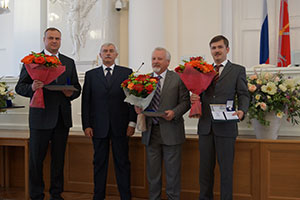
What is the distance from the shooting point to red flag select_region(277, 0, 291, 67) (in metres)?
4.66

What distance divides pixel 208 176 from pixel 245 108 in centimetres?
66

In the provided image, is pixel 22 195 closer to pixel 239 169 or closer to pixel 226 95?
pixel 239 169

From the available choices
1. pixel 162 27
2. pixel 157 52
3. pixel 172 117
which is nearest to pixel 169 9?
pixel 162 27

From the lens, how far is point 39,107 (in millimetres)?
2762

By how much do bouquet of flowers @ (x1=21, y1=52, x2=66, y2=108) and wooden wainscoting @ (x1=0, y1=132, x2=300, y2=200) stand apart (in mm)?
844

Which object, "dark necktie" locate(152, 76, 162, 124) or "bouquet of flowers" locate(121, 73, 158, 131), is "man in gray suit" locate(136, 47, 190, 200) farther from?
"bouquet of flowers" locate(121, 73, 158, 131)

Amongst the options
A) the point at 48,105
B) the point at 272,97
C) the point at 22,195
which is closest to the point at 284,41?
the point at 272,97

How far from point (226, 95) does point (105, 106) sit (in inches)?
42.7

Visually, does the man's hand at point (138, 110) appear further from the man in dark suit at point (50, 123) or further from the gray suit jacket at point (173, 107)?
the man in dark suit at point (50, 123)

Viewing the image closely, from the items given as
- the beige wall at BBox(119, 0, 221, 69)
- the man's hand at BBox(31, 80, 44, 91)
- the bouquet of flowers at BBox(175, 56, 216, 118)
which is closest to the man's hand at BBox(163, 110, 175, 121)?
the bouquet of flowers at BBox(175, 56, 216, 118)

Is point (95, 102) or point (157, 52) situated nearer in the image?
point (157, 52)

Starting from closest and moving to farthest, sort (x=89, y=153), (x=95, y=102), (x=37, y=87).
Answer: (x=37, y=87) → (x=95, y=102) → (x=89, y=153)

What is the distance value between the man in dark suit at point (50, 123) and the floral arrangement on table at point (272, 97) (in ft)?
5.65

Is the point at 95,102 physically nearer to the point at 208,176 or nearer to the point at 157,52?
the point at 157,52
